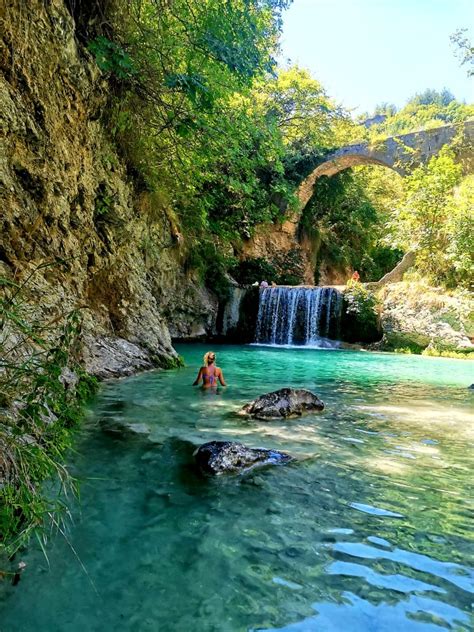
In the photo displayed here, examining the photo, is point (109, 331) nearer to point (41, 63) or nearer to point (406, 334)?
point (41, 63)

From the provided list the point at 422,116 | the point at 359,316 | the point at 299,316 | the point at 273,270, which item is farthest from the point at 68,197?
the point at 422,116

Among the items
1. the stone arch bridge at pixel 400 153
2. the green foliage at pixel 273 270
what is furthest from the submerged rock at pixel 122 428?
the stone arch bridge at pixel 400 153

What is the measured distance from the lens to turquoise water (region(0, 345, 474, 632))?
1961mm

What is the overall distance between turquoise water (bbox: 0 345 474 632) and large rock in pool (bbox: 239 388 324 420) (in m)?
0.30

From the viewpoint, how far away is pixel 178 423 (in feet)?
16.8

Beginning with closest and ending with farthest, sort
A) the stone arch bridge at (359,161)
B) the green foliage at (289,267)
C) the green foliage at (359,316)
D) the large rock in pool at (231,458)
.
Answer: the large rock in pool at (231,458) < the green foliage at (359,316) < the stone arch bridge at (359,161) < the green foliage at (289,267)

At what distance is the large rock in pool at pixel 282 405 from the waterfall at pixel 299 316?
1226cm

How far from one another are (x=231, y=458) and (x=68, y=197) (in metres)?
4.50

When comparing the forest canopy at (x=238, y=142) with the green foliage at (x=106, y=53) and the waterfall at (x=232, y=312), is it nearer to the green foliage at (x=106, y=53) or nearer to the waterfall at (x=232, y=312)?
the green foliage at (x=106, y=53)

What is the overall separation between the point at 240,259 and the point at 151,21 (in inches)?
589

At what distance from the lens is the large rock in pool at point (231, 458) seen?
3.58 metres

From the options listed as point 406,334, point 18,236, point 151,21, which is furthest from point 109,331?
point 406,334

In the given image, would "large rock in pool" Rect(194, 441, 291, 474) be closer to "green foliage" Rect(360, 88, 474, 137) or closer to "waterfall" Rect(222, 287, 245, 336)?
"waterfall" Rect(222, 287, 245, 336)

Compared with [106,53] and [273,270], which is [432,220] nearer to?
[273,270]
